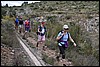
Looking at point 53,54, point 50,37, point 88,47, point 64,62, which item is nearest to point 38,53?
point 53,54

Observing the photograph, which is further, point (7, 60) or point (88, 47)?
point (88, 47)

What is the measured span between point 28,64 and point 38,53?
8.34 feet

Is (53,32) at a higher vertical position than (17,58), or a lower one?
lower

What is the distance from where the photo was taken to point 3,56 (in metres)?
12.1

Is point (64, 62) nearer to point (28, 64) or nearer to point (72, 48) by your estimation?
point (28, 64)

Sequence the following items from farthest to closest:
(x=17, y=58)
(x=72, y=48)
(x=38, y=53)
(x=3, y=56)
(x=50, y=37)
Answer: (x=50, y=37) < (x=72, y=48) < (x=38, y=53) < (x=3, y=56) < (x=17, y=58)

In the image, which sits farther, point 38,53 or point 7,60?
point 38,53

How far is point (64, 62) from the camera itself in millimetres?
12984

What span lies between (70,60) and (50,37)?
23.3 feet

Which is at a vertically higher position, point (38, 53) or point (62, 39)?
point (62, 39)

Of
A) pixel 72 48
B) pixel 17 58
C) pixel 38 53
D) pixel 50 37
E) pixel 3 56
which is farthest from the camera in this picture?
pixel 50 37

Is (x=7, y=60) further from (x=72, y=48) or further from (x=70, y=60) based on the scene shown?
(x=72, y=48)

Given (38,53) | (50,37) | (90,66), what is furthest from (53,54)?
(50,37)

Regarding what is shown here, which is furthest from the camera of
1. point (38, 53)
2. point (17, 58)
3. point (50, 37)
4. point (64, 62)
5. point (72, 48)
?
point (50, 37)
